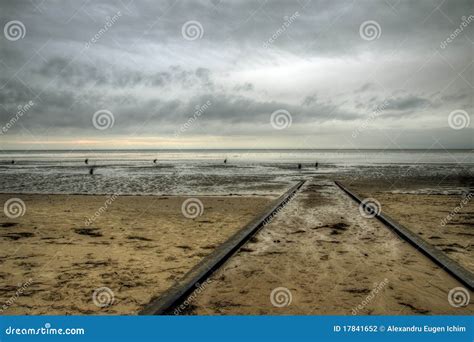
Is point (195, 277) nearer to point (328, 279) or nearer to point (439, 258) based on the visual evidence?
point (328, 279)

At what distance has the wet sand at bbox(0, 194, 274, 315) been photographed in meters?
4.29

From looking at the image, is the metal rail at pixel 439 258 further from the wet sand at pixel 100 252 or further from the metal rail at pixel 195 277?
the wet sand at pixel 100 252

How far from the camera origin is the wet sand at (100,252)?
4293 millimetres

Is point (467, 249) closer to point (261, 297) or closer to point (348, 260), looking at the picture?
point (348, 260)

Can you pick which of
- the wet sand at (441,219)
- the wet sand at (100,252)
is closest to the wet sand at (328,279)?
the wet sand at (441,219)

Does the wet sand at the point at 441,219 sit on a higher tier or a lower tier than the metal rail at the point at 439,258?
higher

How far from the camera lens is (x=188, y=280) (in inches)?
175

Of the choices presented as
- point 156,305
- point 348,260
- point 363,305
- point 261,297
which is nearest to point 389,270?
point 348,260

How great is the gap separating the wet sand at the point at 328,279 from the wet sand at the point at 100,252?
0.97 m

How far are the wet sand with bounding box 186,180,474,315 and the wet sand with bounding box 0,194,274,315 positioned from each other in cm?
97

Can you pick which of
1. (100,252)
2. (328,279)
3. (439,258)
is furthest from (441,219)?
(100,252)

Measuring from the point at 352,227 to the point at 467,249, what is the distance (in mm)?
2375

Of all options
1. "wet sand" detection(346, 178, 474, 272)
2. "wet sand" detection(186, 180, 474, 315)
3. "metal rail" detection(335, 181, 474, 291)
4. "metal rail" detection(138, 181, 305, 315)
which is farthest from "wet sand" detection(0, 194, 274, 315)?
"wet sand" detection(346, 178, 474, 272)

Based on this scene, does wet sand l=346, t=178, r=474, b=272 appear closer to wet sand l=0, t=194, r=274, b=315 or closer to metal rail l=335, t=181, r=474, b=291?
metal rail l=335, t=181, r=474, b=291
